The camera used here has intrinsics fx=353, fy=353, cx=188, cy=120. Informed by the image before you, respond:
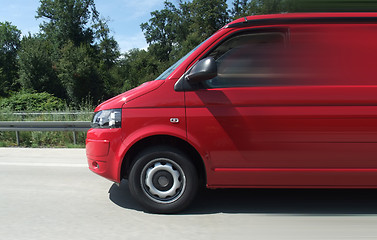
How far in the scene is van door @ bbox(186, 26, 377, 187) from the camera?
11.9 ft

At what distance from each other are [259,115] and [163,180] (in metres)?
1.27

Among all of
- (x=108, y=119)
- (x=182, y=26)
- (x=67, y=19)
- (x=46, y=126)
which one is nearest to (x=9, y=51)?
(x=67, y=19)

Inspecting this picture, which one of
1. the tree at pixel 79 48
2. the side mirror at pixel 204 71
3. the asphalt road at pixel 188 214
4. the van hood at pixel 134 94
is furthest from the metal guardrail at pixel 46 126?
the tree at pixel 79 48

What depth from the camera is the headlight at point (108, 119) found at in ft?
12.9

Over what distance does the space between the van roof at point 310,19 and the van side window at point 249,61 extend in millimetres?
133

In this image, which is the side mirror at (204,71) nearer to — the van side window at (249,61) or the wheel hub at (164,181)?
the van side window at (249,61)

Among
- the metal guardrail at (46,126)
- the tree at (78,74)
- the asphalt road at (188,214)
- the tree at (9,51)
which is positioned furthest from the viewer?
the tree at (9,51)

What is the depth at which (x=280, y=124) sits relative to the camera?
3699mm

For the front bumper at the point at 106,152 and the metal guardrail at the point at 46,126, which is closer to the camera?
the front bumper at the point at 106,152

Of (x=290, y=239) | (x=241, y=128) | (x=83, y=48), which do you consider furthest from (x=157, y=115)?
(x=83, y=48)

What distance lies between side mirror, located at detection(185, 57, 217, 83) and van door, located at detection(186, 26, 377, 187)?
0.48ft

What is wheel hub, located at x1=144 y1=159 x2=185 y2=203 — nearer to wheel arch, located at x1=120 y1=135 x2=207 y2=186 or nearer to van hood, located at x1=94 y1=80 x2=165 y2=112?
wheel arch, located at x1=120 y1=135 x2=207 y2=186

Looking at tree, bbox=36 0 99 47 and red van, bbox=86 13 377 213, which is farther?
tree, bbox=36 0 99 47

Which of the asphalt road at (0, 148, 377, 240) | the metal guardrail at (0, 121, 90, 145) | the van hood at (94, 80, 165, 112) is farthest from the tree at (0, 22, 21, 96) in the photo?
the van hood at (94, 80, 165, 112)
